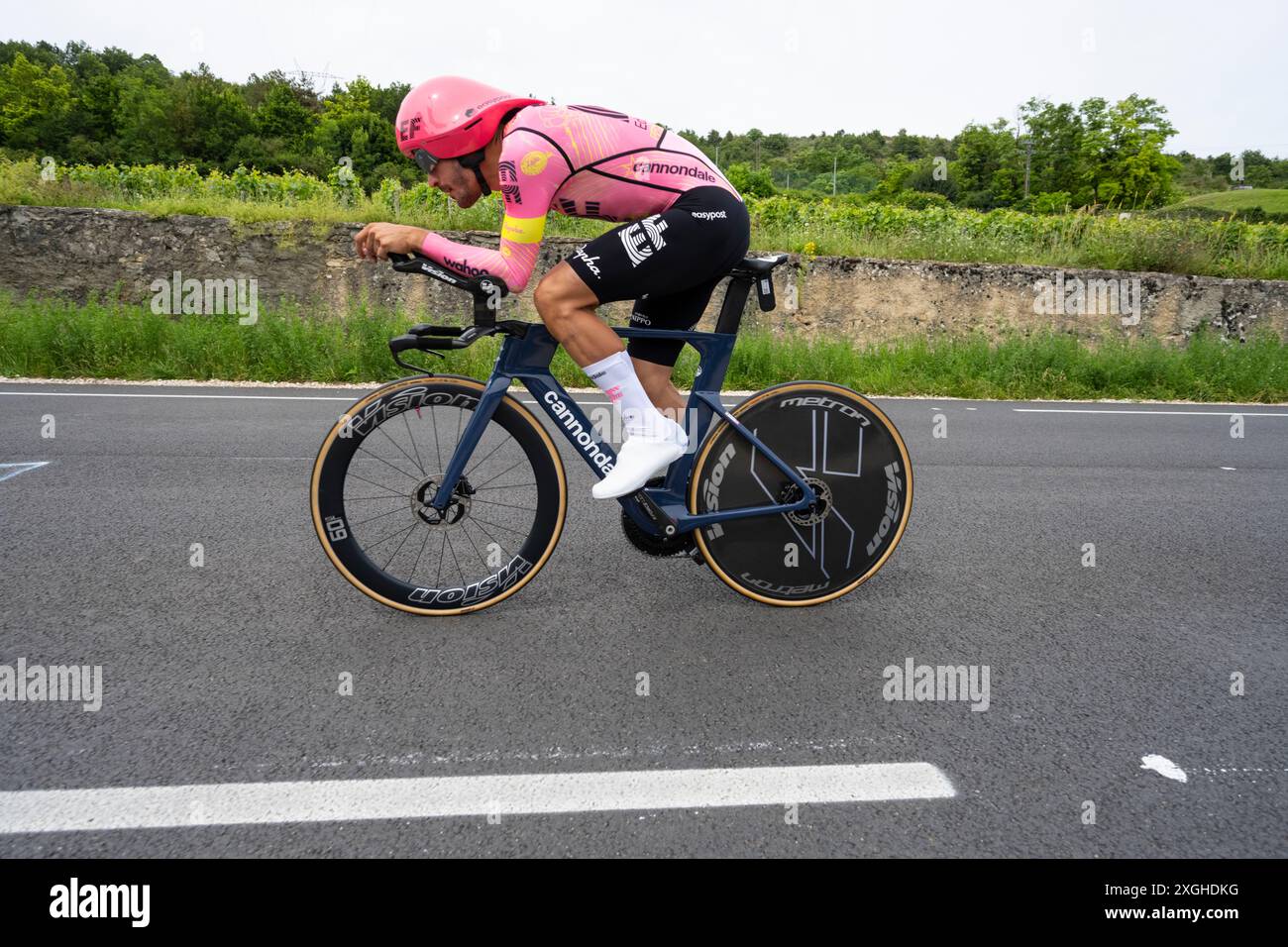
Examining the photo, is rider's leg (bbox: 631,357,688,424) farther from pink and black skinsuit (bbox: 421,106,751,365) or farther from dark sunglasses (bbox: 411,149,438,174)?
dark sunglasses (bbox: 411,149,438,174)

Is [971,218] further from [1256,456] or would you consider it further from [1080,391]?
[1256,456]

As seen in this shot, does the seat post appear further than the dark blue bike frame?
Yes

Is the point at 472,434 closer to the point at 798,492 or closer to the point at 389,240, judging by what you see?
the point at 389,240

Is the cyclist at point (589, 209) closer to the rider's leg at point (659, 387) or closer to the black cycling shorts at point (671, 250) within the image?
the black cycling shorts at point (671, 250)

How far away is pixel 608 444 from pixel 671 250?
74 cm

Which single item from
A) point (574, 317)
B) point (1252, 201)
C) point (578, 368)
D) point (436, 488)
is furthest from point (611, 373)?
point (1252, 201)

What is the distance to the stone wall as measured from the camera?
1205cm

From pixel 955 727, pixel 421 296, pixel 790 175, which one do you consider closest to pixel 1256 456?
pixel 955 727

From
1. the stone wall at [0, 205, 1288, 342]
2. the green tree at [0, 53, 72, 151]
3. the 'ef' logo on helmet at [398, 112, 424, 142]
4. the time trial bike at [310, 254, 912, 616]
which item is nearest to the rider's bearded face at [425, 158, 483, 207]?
the 'ef' logo on helmet at [398, 112, 424, 142]

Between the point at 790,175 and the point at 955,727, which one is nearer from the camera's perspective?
the point at 955,727

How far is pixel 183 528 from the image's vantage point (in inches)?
157
